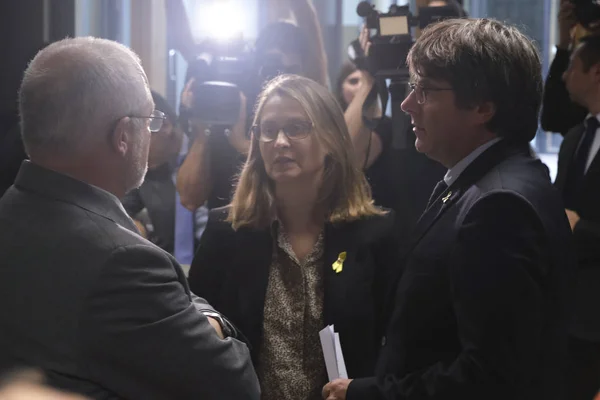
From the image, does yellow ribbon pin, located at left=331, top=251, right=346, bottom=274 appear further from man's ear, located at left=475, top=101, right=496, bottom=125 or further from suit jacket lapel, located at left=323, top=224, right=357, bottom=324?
man's ear, located at left=475, top=101, right=496, bottom=125

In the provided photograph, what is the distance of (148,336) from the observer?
1191 mm

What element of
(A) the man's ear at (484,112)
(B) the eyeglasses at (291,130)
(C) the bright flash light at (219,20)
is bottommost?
(B) the eyeglasses at (291,130)

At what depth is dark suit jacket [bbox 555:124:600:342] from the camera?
223 centimetres

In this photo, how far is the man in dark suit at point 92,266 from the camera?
1.17 m

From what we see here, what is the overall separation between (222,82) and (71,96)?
1245mm

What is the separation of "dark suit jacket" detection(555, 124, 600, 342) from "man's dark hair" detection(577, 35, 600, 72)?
0.32 metres

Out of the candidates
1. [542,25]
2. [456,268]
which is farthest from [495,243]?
[542,25]

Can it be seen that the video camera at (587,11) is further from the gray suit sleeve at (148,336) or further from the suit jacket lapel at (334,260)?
the gray suit sleeve at (148,336)

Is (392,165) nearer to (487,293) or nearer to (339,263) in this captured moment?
(339,263)

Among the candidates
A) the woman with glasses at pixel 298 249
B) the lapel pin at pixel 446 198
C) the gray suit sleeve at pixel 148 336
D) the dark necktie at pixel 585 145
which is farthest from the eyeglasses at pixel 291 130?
the dark necktie at pixel 585 145

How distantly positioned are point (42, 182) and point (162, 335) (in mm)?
327

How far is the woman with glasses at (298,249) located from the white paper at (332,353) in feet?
0.76

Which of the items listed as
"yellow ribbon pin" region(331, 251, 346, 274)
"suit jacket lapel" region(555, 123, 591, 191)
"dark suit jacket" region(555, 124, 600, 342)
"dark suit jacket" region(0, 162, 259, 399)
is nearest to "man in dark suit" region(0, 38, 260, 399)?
"dark suit jacket" region(0, 162, 259, 399)

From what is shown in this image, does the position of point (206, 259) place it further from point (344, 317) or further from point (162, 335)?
point (162, 335)
